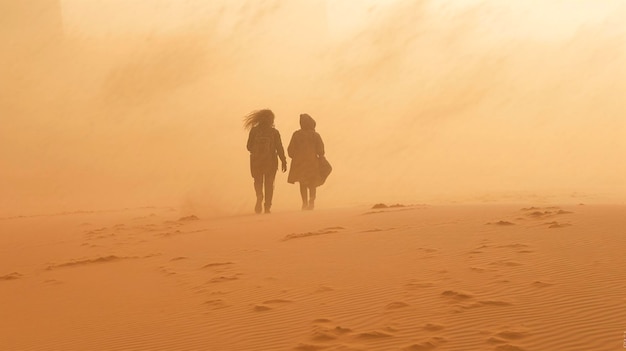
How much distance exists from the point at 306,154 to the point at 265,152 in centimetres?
113

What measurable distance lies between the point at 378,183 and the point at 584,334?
45.5 m

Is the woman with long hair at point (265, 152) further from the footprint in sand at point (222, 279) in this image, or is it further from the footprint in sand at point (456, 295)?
the footprint in sand at point (456, 295)

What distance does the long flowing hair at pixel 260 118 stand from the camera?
49.4ft

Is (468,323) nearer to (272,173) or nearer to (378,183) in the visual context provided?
(272,173)

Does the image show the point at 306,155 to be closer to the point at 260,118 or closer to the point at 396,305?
the point at 260,118

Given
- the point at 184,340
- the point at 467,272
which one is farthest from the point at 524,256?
the point at 184,340

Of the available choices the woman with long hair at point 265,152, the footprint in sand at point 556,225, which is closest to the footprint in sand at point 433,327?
the footprint in sand at point 556,225

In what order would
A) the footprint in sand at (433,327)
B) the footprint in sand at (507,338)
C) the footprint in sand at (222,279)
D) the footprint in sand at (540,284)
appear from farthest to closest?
the footprint in sand at (222,279) < the footprint in sand at (540,284) < the footprint in sand at (433,327) < the footprint in sand at (507,338)

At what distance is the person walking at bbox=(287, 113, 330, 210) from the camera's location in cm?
1545

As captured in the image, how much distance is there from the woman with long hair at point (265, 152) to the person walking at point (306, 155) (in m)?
0.46

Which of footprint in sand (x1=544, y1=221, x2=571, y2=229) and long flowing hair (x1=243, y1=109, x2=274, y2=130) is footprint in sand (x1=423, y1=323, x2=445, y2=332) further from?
long flowing hair (x1=243, y1=109, x2=274, y2=130)

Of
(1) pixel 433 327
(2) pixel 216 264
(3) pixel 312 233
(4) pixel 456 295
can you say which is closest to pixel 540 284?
(4) pixel 456 295

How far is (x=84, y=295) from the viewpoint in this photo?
7023mm

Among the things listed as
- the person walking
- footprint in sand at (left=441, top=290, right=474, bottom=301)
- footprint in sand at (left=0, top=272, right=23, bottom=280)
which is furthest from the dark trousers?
footprint in sand at (left=441, top=290, right=474, bottom=301)
